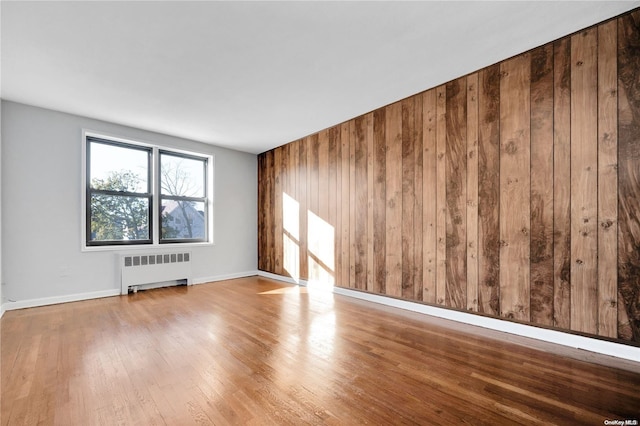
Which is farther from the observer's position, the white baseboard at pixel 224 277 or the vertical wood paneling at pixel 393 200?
the white baseboard at pixel 224 277

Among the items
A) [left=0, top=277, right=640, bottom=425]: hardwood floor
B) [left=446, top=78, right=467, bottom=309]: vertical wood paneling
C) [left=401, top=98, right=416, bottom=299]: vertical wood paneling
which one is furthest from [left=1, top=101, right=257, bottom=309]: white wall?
[left=446, top=78, right=467, bottom=309]: vertical wood paneling

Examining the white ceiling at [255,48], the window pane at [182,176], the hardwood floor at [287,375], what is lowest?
the hardwood floor at [287,375]

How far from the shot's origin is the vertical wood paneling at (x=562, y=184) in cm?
234

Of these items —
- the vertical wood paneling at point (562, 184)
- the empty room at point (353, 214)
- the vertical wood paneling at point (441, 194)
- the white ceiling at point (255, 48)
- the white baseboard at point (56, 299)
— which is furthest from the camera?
the white baseboard at point (56, 299)

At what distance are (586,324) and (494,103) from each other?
215cm

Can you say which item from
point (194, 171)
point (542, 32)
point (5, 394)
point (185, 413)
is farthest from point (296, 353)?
point (194, 171)

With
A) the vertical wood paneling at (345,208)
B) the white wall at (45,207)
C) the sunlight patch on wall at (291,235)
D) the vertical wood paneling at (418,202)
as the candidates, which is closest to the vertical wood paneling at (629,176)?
the vertical wood paneling at (418,202)

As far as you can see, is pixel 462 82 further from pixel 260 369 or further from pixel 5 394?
pixel 5 394

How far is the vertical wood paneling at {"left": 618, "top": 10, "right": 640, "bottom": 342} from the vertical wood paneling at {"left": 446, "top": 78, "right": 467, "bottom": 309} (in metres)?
1.13

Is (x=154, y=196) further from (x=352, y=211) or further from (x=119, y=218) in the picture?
(x=352, y=211)

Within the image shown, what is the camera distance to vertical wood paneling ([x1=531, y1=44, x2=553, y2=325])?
95.5 inches

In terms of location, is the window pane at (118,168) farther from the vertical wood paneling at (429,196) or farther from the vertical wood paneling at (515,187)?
the vertical wood paneling at (515,187)

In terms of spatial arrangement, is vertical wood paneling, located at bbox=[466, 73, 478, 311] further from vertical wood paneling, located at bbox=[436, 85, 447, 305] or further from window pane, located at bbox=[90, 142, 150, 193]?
window pane, located at bbox=[90, 142, 150, 193]

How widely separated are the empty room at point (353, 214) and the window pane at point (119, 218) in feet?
0.11
